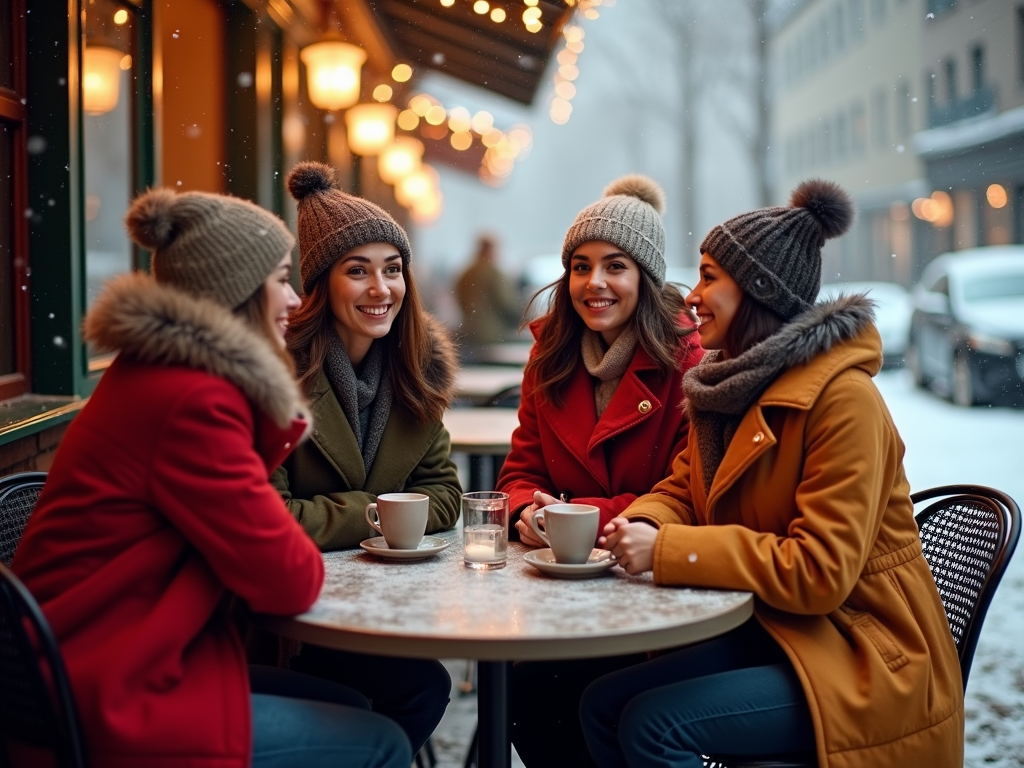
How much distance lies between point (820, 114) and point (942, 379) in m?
1.67

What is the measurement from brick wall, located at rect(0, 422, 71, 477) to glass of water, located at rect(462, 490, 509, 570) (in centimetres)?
117

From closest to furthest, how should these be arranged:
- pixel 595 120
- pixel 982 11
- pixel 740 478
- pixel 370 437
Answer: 1. pixel 740 478
2. pixel 370 437
3. pixel 982 11
4. pixel 595 120

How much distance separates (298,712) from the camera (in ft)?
5.64

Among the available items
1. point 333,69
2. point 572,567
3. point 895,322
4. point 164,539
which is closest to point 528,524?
point 572,567

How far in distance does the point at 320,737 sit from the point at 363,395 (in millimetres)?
909

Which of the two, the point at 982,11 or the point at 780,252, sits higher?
the point at 982,11

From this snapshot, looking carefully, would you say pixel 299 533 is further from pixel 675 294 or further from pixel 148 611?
pixel 675 294

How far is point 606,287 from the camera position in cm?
254

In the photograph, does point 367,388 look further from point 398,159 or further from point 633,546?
point 398,159

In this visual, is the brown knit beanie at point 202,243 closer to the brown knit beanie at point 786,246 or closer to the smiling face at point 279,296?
the smiling face at point 279,296

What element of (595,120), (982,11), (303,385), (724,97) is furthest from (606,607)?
(595,120)

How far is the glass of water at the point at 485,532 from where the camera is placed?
1.97 metres

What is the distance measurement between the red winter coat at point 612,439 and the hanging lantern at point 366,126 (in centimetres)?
417

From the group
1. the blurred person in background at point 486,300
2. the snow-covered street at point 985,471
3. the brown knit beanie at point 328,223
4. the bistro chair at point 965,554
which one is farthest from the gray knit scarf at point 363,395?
the blurred person in background at point 486,300
